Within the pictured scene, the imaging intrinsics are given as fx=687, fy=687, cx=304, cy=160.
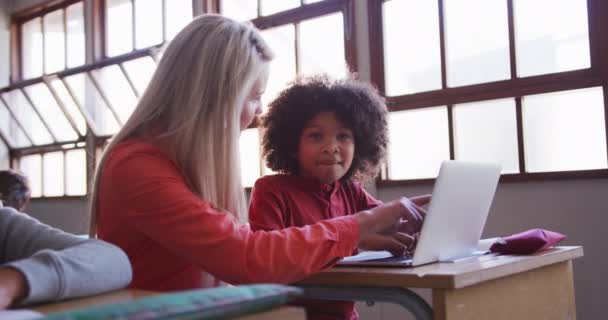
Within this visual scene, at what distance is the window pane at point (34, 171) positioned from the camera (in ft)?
21.5

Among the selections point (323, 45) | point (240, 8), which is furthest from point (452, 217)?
point (240, 8)

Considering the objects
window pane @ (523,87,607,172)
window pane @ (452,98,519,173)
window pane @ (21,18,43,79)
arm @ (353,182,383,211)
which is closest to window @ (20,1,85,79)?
window pane @ (21,18,43,79)

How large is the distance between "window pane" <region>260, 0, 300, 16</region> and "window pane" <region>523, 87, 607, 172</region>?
1.69 metres

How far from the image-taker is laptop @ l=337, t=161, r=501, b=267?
4.37ft

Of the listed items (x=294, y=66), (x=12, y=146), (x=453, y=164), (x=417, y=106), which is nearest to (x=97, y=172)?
(x=453, y=164)

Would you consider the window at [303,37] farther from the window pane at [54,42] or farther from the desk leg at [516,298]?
the window pane at [54,42]

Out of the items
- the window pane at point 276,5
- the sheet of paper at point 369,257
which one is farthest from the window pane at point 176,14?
the sheet of paper at point 369,257

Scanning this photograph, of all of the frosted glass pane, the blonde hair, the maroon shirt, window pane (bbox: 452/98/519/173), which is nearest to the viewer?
the blonde hair

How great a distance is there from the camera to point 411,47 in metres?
3.62

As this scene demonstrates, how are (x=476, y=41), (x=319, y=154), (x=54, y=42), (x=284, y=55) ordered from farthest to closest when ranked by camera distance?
(x=54, y=42) → (x=284, y=55) → (x=476, y=41) → (x=319, y=154)

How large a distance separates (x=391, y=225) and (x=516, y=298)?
0.33 metres

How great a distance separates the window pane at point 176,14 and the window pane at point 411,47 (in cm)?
191

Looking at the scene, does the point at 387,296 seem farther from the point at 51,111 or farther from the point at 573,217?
the point at 51,111

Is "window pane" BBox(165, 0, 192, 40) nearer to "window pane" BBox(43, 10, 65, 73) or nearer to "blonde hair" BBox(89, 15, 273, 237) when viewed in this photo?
"window pane" BBox(43, 10, 65, 73)
